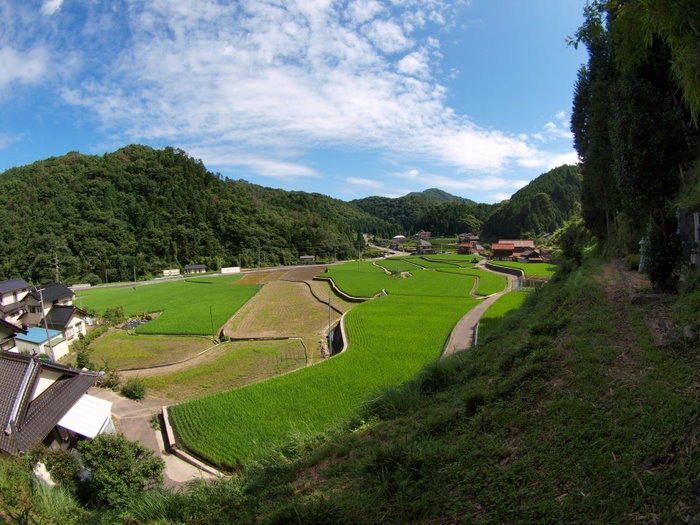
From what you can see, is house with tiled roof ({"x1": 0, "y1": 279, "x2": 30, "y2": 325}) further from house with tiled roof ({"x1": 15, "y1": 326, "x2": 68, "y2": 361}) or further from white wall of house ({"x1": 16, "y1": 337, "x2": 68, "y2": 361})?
white wall of house ({"x1": 16, "y1": 337, "x2": 68, "y2": 361})

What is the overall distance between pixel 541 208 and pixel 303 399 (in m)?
85.2

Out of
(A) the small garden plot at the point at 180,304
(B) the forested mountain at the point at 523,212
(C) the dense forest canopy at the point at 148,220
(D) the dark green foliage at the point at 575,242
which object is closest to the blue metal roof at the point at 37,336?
(A) the small garden plot at the point at 180,304

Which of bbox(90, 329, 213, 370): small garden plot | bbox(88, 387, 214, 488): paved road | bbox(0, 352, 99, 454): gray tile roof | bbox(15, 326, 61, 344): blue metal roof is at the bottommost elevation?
bbox(88, 387, 214, 488): paved road

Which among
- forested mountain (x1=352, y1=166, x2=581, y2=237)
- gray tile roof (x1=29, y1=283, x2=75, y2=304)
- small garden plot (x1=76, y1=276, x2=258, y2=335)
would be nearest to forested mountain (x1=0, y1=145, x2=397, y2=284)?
small garden plot (x1=76, y1=276, x2=258, y2=335)

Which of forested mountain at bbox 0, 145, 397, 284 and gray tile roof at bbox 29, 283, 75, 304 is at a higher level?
forested mountain at bbox 0, 145, 397, 284

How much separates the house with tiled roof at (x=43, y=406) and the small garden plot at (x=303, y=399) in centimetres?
250

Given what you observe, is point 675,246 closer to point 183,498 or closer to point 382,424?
point 382,424

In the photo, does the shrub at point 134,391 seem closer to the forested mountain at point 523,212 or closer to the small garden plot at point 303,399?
the small garden plot at point 303,399

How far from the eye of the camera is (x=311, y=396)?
12484mm

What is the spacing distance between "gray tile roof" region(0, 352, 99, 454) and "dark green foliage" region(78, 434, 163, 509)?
1.62 metres

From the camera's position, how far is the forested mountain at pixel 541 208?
8169 cm

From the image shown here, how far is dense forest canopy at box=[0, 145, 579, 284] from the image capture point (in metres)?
64.4

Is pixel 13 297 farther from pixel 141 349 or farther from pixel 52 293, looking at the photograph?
pixel 141 349

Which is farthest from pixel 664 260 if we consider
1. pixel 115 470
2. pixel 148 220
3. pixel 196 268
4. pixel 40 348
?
pixel 148 220
